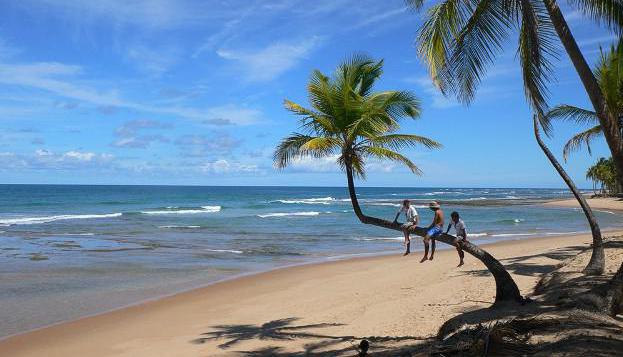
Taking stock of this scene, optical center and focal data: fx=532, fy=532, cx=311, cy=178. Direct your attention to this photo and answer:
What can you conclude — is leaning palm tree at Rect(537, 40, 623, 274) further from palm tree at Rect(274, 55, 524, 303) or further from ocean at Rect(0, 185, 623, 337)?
ocean at Rect(0, 185, 623, 337)

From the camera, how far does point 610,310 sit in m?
5.99

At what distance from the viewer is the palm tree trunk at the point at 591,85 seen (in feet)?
17.4

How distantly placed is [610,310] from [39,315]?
369 inches

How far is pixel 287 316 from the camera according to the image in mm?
9492

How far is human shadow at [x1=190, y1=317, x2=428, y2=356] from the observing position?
6.53 m

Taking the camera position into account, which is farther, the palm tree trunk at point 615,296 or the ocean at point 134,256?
the ocean at point 134,256

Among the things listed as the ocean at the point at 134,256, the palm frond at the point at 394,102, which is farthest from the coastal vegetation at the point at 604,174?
→ the palm frond at the point at 394,102

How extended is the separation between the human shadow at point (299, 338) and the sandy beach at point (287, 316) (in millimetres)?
17

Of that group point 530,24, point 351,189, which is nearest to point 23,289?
point 351,189

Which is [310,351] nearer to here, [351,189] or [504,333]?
[351,189]

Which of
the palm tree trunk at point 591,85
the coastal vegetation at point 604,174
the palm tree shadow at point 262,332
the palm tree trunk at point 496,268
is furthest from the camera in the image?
the coastal vegetation at point 604,174

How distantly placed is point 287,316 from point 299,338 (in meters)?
1.77

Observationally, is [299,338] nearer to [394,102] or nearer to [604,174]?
[394,102]

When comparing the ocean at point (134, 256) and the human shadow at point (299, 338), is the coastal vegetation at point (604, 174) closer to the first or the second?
the ocean at point (134, 256)
